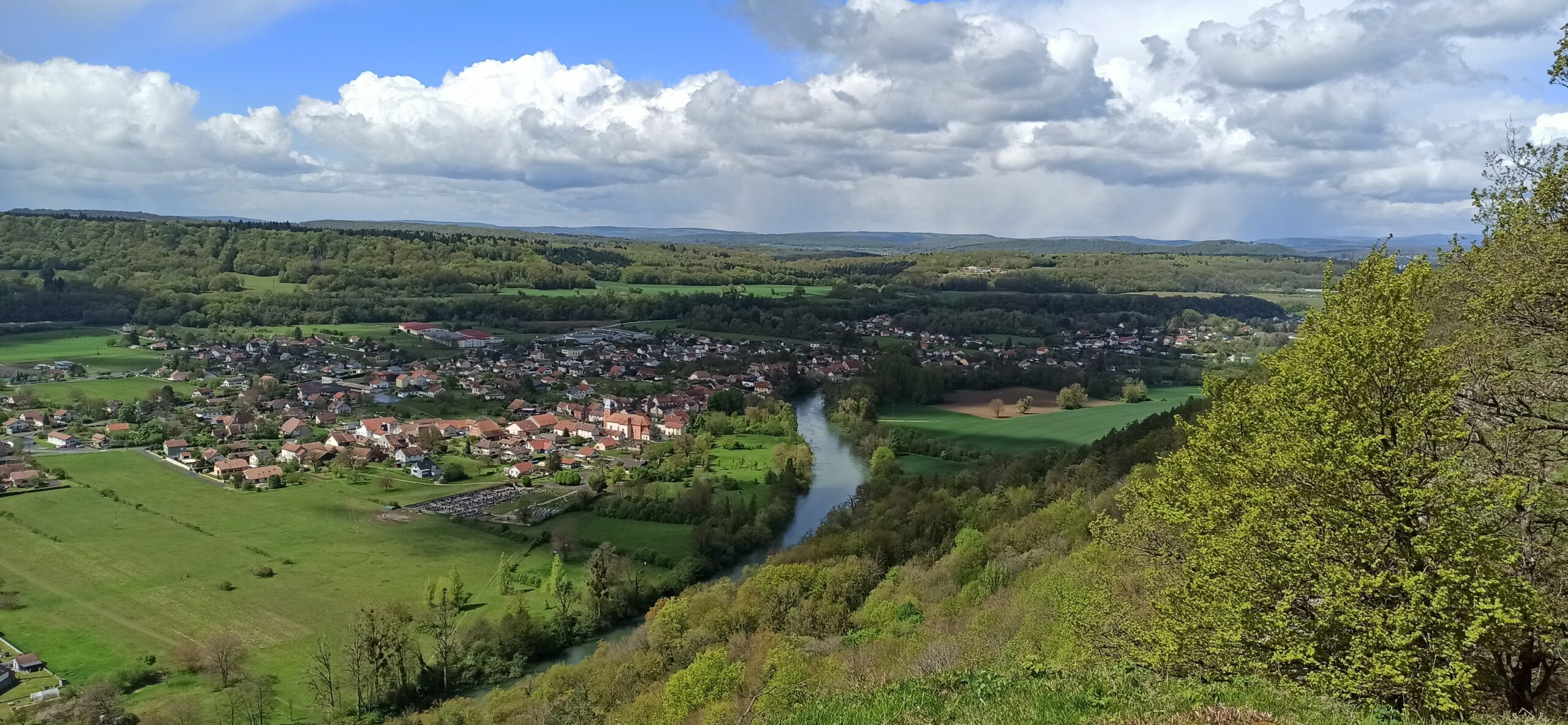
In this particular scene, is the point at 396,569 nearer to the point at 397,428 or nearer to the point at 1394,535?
the point at 397,428

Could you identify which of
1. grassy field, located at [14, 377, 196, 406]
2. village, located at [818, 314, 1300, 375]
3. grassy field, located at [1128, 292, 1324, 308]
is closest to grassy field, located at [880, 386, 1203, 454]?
village, located at [818, 314, 1300, 375]

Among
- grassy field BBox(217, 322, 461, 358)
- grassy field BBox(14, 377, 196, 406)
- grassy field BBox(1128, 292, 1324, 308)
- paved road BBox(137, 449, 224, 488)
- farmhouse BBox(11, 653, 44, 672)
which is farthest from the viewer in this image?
grassy field BBox(1128, 292, 1324, 308)

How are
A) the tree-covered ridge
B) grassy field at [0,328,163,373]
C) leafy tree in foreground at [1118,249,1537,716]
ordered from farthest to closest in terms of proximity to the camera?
the tree-covered ridge, grassy field at [0,328,163,373], leafy tree in foreground at [1118,249,1537,716]

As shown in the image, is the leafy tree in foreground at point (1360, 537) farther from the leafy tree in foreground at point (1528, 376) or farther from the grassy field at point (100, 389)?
the grassy field at point (100, 389)

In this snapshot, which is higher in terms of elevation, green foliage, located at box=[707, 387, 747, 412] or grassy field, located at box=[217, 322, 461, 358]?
grassy field, located at box=[217, 322, 461, 358]

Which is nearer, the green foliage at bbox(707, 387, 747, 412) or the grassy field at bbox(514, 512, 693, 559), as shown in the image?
the grassy field at bbox(514, 512, 693, 559)

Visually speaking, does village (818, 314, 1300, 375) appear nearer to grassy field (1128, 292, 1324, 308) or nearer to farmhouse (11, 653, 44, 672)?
grassy field (1128, 292, 1324, 308)

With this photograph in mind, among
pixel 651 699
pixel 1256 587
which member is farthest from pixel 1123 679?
pixel 651 699

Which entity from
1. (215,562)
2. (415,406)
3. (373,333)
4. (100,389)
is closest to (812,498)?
(215,562)
